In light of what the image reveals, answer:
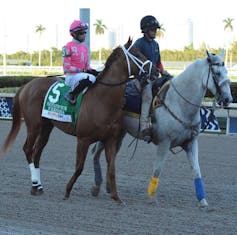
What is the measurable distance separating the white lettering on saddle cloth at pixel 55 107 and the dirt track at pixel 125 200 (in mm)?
926

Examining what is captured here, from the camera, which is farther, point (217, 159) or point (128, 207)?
point (217, 159)

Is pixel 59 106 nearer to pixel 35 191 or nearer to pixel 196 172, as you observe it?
pixel 35 191

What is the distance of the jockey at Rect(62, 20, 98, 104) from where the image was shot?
717 centimetres

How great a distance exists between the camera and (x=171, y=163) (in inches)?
398

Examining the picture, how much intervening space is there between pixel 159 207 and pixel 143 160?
3.62 metres

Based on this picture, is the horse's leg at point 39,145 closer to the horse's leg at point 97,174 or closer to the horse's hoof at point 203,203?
the horse's leg at point 97,174

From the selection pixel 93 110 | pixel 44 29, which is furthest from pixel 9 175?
pixel 44 29

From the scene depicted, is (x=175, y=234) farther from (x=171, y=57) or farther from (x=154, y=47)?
(x=171, y=57)

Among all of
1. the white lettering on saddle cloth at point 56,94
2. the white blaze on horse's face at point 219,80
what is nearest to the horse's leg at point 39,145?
the white lettering on saddle cloth at point 56,94

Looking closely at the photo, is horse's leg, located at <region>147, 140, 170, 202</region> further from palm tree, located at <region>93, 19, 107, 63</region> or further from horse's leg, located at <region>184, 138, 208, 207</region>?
palm tree, located at <region>93, 19, 107, 63</region>

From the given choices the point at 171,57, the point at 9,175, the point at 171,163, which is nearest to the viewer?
the point at 9,175

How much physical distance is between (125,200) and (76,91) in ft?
4.45

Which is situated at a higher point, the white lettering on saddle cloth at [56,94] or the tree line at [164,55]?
the white lettering on saddle cloth at [56,94]

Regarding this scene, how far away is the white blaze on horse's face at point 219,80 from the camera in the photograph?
6531 mm
